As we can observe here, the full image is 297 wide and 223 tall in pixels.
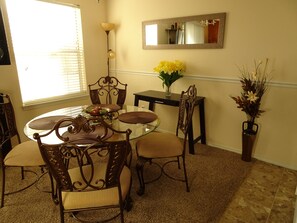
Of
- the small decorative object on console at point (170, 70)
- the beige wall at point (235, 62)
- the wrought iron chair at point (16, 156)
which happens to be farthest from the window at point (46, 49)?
the small decorative object on console at point (170, 70)

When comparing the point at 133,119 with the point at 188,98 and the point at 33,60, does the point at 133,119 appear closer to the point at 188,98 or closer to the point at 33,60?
the point at 188,98

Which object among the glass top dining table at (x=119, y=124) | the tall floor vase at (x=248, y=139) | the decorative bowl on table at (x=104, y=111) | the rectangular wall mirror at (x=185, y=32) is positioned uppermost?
the rectangular wall mirror at (x=185, y=32)

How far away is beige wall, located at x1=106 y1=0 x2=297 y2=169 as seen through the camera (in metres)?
2.33

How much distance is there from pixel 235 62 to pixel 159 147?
4.94 feet

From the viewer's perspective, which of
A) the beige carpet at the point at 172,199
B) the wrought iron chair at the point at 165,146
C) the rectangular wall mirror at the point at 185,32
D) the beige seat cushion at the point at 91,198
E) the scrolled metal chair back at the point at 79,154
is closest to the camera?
the scrolled metal chair back at the point at 79,154

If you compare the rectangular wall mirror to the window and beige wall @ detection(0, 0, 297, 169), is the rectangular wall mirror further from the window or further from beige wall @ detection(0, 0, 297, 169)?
the window

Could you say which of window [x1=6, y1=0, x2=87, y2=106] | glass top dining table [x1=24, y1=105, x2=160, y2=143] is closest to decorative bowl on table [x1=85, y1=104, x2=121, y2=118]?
glass top dining table [x1=24, y1=105, x2=160, y2=143]

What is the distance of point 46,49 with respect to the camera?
120 inches

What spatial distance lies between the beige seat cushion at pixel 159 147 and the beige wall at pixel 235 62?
105 cm

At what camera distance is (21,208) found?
1.88 m

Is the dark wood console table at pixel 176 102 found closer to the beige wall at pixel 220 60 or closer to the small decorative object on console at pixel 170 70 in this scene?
the beige wall at pixel 220 60

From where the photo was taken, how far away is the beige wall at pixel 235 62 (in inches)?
91.6

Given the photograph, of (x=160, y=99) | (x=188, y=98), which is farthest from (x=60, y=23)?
(x=188, y=98)

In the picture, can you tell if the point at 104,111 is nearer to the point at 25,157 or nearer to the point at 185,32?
A: the point at 25,157
